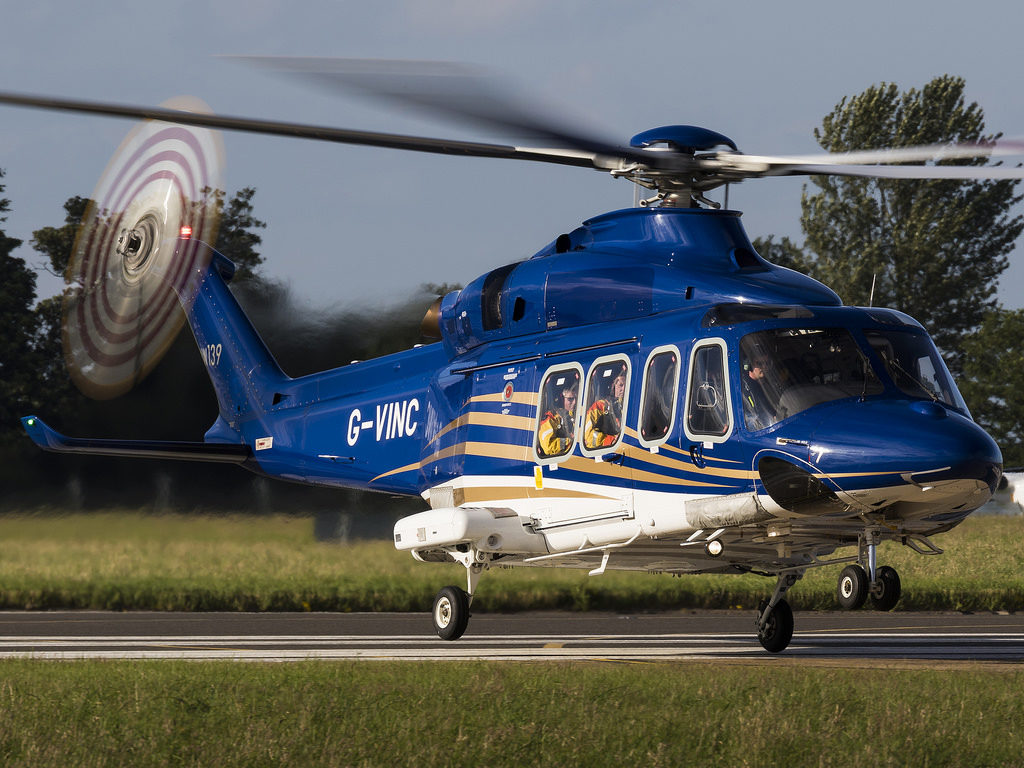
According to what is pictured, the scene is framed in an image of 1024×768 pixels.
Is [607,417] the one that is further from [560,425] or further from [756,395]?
[756,395]

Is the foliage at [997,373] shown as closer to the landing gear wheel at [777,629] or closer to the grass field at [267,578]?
the grass field at [267,578]

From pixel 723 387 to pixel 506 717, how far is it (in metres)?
3.53

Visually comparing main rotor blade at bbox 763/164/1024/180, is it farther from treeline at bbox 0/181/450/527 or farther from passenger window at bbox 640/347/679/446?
treeline at bbox 0/181/450/527

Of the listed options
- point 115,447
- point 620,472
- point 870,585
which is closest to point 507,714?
point 620,472

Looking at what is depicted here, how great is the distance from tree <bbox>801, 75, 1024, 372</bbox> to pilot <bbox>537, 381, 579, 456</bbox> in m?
39.1

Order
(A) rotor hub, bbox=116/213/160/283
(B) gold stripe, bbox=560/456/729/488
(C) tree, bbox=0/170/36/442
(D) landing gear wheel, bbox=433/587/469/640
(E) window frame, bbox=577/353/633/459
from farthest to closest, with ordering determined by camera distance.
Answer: (C) tree, bbox=0/170/36/442 < (A) rotor hub, bbox=116/213/160/283 < (D) landing gear wheel, bbox=433/587/469/640 < (E) window frame, bbox=577/353/633/459 < (B) gold stripe, bbox=560/456/729/488

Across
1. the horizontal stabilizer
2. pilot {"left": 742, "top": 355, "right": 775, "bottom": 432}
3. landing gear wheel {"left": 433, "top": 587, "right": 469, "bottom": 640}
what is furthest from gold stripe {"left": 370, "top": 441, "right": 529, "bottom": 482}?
the horizontal stabilizer

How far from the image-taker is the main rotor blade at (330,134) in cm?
1020

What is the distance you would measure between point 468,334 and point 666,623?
610cm

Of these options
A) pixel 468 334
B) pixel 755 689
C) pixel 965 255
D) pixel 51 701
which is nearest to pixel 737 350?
pixel 755 689

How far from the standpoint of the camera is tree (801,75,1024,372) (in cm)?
5234

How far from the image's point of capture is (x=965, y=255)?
5400cm

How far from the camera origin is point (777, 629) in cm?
1383

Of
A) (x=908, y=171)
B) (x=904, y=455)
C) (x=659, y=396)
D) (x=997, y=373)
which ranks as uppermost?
(x=997, y=373)
